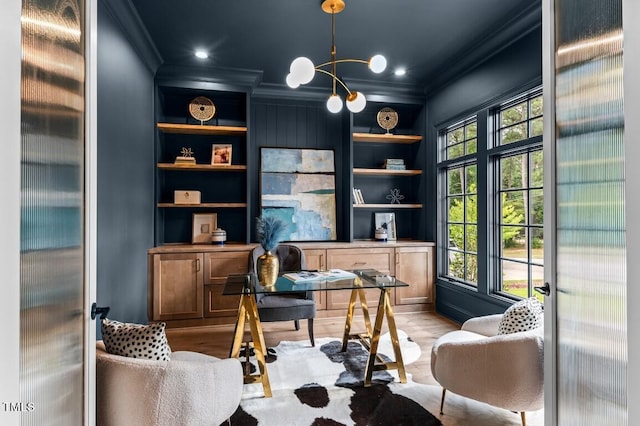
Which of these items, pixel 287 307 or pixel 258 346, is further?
pixel 287 307

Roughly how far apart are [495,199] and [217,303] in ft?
10.4

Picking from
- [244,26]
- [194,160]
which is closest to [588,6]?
[244,26]

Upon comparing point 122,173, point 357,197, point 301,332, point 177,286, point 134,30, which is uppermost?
point 134,30

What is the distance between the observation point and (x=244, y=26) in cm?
312

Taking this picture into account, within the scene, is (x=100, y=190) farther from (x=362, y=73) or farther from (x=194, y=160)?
(x=362, y=73)

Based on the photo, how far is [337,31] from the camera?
3.20 meters

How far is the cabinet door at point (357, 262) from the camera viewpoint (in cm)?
417

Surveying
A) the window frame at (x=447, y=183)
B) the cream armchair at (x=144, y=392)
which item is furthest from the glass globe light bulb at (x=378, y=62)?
the cream armchair at (x=144, y=392)

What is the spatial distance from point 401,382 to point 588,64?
2.22 metres

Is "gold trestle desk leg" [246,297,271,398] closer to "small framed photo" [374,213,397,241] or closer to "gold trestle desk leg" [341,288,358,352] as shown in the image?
"gold trestle desk leg" [341,288,358,352]

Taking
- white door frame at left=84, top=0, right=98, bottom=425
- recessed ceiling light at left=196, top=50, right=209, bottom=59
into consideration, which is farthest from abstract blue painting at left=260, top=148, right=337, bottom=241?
white door frame at left=84, top=0, right=98, bottom=425

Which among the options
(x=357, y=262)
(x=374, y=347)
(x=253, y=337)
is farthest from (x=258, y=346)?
(x=357, y=262)

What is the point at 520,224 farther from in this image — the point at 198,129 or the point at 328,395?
the point at 198,129

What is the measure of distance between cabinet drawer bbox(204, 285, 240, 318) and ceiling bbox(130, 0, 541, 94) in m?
2.48
